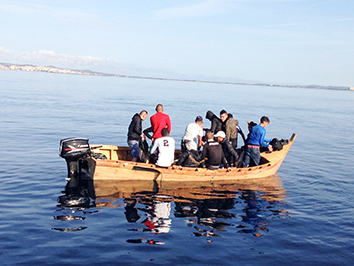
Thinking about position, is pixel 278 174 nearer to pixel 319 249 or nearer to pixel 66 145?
pixel 319 249

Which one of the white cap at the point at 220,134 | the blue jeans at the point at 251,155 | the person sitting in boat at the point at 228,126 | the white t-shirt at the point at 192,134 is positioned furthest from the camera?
the person sitting in boat at the point at 228,126

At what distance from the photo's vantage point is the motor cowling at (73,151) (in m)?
12.0

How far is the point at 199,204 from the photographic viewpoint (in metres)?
11.0

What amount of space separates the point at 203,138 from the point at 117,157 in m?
3.73

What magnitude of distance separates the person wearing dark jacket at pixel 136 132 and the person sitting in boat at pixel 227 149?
2874mm

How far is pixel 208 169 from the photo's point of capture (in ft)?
42.0

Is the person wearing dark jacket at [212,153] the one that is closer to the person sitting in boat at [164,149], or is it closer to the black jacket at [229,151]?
the black jacket at [229,151]

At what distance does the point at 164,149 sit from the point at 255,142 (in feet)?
12.0

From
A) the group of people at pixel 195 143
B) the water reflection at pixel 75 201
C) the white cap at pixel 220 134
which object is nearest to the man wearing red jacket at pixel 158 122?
the group of people at pixel 195 143

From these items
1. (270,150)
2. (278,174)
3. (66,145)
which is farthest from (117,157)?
(278,174)

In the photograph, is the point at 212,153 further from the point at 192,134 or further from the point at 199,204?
the point at 199,204

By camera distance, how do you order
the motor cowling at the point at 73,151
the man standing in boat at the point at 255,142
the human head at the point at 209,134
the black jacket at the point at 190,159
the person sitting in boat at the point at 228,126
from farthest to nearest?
1. the person sitting in boat at the point at 228,126
2. the man standing in boat at the point at 255,142
3. the black jacket at the point at 190,159
4. the motor cowling at the point at 73,151
5. the human head at the point at 209,134

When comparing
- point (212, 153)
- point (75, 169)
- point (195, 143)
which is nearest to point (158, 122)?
point (195, 143)

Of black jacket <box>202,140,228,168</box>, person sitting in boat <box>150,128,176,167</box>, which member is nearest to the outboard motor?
person sitting in boat <box>150,128,176,167</box>
